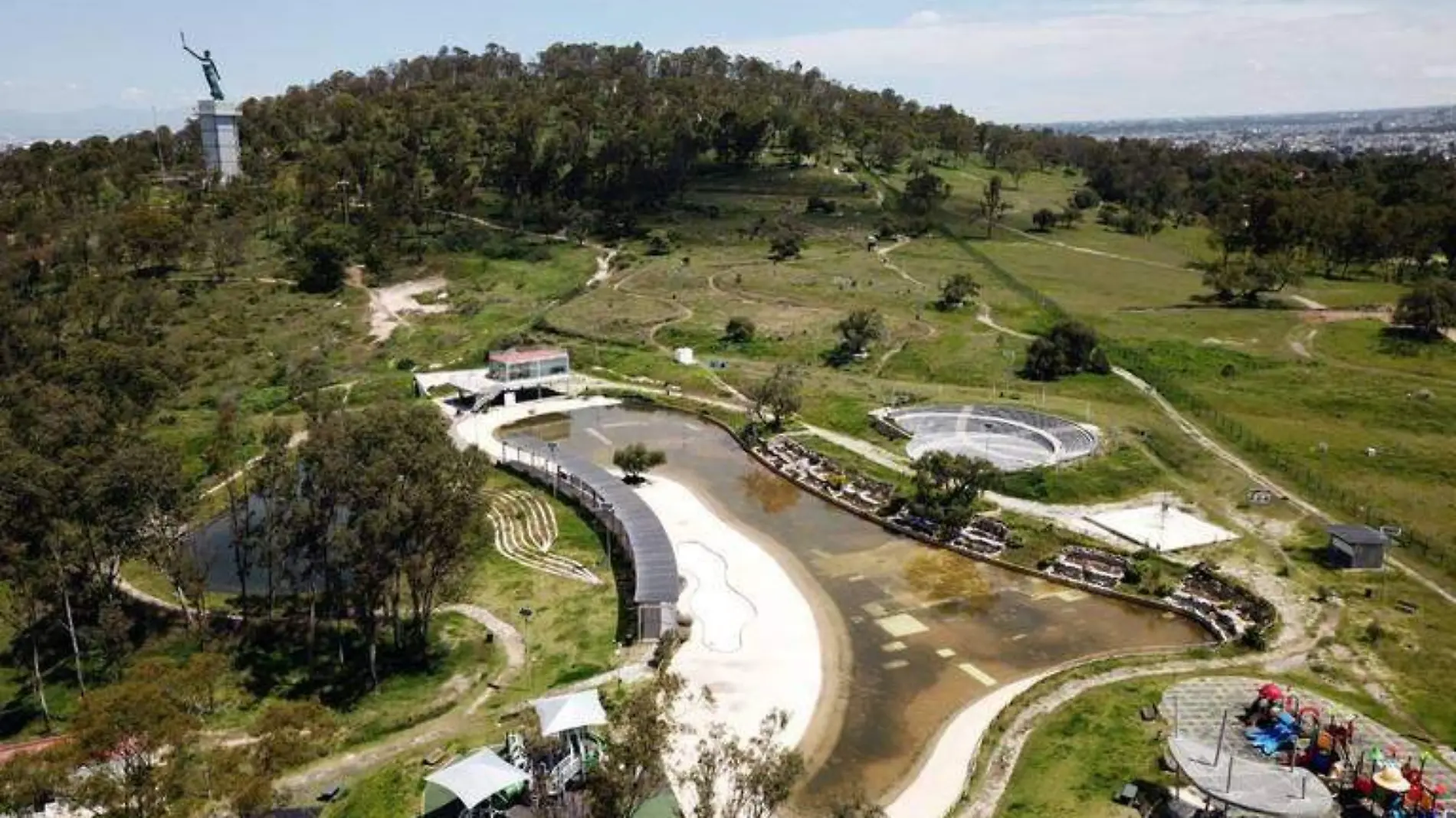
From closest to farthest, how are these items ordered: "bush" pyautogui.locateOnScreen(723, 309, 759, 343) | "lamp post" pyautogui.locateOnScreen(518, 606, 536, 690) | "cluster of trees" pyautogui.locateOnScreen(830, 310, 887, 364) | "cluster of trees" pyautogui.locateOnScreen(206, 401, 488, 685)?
"cluster of trees" pyautogui.locateOnScreen(206, 401, 488, 685) < "lamp post" pyautogui.locateOnScreen(518, 606, 536, 690) < "cluster of trees" pyautogui.locateOnScreen(830, 310, 887, 364) < "bush" pyautogui.locateOnScreen(723, 309, 759, 343)

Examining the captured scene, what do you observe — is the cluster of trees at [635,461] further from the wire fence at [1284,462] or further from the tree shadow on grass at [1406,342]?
the tree shadow on grass at [1406,342]

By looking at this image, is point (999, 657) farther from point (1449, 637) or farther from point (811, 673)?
point (1449, 637)

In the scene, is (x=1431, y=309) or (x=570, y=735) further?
(x=1431, y=309)

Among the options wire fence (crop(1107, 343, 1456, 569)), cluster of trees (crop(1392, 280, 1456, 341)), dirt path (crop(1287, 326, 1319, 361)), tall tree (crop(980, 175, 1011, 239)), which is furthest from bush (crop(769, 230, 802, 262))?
cluster of trees (crop(1392, 280, 1456, 341))

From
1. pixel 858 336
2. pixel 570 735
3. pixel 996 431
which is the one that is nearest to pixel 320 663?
pixel 570 735

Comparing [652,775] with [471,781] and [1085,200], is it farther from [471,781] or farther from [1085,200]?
[1085,200]

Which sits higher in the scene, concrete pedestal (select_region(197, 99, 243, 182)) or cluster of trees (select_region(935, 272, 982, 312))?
concrete pedestal (select_region(197, 99, 243, 182))

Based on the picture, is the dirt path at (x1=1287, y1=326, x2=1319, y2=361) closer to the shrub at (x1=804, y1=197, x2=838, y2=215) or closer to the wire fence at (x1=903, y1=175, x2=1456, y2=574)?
the wire fence at (x1=903, y1=175, x2=1456, y2=574)
